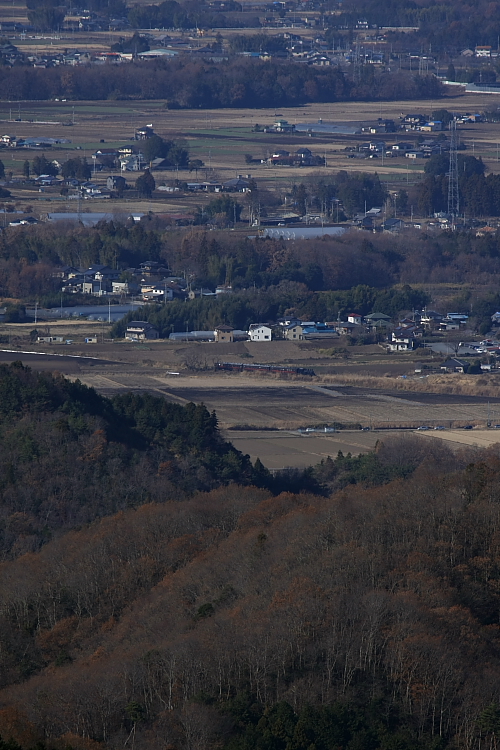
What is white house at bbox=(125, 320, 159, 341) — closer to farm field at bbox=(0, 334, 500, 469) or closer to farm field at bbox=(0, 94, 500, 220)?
farm field at bbox=(0, 334, 500, 469)

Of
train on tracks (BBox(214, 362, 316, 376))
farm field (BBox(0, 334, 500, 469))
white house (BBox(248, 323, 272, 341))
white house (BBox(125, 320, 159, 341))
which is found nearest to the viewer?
farm field (BBox(0, 334, 500, 469))

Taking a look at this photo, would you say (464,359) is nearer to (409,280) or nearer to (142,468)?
(409,280)

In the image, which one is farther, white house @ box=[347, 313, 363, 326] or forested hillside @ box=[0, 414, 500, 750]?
white house @ box=[347, 313, 363, 326]

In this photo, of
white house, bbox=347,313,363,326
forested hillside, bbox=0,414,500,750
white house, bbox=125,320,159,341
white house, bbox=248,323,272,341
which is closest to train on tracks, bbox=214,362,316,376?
white house, bbox=248,323,272,341

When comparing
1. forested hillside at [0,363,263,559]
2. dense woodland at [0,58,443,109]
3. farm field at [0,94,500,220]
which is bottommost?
forested hillside at [0,363,263,559]

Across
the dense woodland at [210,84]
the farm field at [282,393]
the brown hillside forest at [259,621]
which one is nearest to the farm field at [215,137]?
the dense woodland at [210,84]
